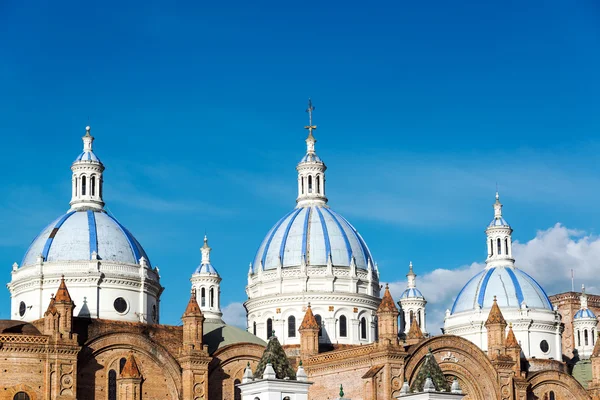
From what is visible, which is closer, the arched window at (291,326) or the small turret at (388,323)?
the small turret at (388,323)

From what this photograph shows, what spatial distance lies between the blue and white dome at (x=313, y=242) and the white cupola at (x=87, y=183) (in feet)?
50.0

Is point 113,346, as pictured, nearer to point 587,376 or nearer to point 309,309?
point 309,309

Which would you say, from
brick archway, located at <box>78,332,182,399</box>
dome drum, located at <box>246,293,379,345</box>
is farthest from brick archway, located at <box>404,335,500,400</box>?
brick archway, located at <box>78,332,182,399</box>

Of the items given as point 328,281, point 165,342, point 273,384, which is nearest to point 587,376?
point 328,281

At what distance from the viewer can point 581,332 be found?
109188mm

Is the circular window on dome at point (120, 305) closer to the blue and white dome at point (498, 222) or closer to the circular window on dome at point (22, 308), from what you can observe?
the circular window on dome at point (22, 308)

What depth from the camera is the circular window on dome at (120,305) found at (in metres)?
80.1

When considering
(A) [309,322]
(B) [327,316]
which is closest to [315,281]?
(B) [327,316]

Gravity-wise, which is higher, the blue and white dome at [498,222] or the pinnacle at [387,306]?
the blue and white dome at [498,222]

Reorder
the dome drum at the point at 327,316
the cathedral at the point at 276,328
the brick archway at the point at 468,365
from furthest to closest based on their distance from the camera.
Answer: the dome drum at the point at 327,316 < the brick archway at the point at 468,365 < the cathedral at the point at 276,328

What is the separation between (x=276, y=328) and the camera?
90.4 metres

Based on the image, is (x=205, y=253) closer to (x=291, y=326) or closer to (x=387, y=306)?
(x=291, y=326)

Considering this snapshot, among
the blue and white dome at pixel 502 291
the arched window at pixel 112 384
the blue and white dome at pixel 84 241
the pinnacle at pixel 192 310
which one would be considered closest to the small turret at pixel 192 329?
the pinnacle at pixel 192 310

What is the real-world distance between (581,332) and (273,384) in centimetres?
5929
